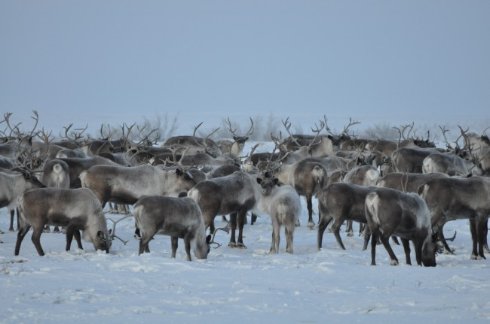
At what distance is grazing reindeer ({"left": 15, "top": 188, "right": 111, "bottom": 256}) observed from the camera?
1096 cm

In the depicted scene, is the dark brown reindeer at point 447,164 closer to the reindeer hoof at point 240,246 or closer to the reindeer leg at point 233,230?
the reindeer leg at point 233,230

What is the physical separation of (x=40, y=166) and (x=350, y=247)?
5.93 m

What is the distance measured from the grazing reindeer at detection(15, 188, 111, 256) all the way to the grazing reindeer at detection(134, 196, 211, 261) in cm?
78

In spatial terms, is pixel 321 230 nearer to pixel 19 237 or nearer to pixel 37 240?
pixel 37 240

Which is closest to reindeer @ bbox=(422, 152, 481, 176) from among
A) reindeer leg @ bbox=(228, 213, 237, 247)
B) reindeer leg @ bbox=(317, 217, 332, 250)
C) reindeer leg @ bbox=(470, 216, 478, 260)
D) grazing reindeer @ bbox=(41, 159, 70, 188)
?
reindeer leg @ bbox=(470, 216, 478, 260)

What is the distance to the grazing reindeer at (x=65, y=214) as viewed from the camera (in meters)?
11.0

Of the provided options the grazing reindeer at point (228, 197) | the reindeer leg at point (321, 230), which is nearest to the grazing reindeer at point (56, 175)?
the grazing reindeer at point (228, 197)

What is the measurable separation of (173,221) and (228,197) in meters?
2.27

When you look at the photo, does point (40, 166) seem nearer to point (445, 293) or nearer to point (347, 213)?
point (347, 213)

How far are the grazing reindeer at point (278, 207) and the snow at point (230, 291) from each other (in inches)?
49.1

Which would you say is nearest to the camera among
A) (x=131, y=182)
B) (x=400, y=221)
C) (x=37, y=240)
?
(x=400, y=221)

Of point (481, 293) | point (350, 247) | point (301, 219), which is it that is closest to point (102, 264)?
point (481, 293)

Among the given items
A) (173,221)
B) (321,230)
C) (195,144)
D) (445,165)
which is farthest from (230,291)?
(195,144)

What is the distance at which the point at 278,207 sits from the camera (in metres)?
12.3
